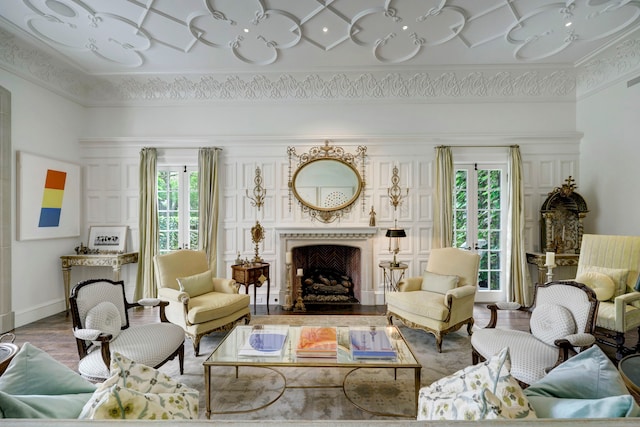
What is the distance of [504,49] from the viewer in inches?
169

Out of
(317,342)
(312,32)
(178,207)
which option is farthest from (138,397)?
(178,207)

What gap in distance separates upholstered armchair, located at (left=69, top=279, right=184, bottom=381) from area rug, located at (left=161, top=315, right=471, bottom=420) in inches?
19.8

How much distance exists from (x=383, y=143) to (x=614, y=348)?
409cm

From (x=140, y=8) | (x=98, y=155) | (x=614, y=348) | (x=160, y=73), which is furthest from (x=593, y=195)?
(x=98, y=155)

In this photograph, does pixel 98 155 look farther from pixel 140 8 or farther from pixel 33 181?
pixel 140 8

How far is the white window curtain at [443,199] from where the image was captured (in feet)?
16.6

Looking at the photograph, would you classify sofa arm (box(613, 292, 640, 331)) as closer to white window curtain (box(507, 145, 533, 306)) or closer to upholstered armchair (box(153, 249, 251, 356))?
white window curtain (box(507, 145, 533, 306))

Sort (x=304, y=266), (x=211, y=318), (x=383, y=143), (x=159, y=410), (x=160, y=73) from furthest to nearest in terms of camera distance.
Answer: (x=304, y=266)
(x=383, y=143)
(x=160, y=73)
(x=211, y=318)
(x=159, y=410)

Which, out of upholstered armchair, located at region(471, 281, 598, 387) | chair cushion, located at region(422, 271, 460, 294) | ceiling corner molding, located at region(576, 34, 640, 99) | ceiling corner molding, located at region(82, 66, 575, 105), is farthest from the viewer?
Answer: ceiling corner molding, located at region(82, 66, 575, 105)

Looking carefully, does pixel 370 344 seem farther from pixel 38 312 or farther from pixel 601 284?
pixel 38 312

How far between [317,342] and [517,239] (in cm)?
423

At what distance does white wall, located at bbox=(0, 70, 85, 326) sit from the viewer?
4.14 m

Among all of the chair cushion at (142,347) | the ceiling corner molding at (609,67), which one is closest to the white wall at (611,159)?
the ceiling corner molding at (609,67)

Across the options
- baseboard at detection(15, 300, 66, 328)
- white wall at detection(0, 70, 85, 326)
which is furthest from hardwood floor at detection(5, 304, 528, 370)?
white wall at detection(0, 70, 85, 326)
